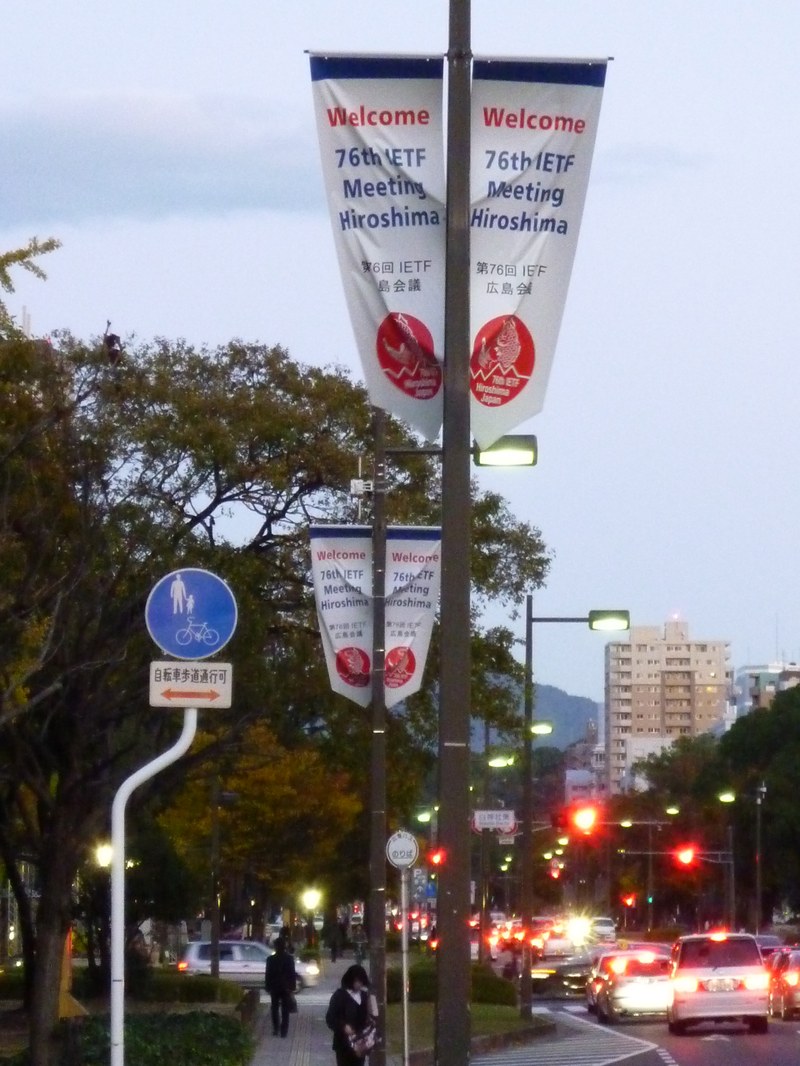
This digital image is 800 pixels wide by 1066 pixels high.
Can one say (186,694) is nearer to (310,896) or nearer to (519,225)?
(519,225)

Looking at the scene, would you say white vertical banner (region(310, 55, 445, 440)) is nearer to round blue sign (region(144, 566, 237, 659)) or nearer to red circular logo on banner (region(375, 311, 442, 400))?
red circular logo on banner (region(375, 311, 442, 400))

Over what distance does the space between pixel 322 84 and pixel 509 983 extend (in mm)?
34674

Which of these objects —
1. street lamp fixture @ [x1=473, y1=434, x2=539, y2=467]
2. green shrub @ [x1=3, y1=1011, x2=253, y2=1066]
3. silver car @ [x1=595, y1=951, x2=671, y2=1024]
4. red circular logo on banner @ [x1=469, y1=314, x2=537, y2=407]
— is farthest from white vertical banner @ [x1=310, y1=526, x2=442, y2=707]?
silver car @ [x1=595, y1=951, x2=671, y2=1024]

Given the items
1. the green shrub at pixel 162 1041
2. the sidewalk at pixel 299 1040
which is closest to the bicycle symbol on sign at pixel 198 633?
the green shrub at pixel 162 1041

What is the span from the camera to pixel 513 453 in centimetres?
1126

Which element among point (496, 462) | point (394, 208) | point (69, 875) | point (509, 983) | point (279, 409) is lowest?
point (509, 983)

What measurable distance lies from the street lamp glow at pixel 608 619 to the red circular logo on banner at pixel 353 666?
10.5 metres

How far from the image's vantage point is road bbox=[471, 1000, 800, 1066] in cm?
2738

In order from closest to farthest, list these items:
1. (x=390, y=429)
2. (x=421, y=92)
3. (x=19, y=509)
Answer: (x=421, y=92), (x=19, y=509), (x=390, y=429)

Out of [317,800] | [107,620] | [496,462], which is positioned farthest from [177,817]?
[496,462]

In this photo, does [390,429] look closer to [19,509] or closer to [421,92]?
[19,509]

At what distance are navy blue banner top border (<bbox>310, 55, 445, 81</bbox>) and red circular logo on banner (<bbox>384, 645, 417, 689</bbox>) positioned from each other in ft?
41.4

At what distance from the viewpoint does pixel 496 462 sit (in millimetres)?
11141

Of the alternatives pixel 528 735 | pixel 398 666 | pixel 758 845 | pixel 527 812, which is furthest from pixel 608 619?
pixel 758 845
